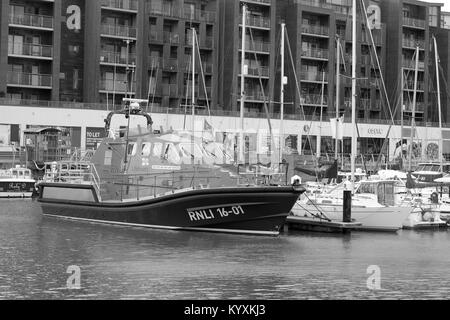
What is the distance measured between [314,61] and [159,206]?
56.1m

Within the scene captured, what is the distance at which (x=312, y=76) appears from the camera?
7994cm

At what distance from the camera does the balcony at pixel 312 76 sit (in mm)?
78938

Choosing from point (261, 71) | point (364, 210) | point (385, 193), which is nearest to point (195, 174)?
point (364, 210)

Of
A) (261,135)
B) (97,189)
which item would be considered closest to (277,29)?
(261,135)

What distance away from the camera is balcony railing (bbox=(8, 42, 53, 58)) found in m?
64.6

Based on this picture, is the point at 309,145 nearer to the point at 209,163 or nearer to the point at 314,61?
the point at 314,61

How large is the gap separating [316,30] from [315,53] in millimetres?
2561

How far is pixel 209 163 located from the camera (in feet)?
93.4

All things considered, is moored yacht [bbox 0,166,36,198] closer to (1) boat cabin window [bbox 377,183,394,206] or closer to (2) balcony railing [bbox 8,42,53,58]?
(2) balcony railing [bbox 8,42,53,58]

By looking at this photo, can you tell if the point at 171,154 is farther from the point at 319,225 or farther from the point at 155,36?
the point at 155,36

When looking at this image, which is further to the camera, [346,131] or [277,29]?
[277,29]

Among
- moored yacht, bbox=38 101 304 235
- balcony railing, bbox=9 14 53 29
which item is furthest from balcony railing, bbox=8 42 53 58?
moored yacht, bbox=38 101 304 235

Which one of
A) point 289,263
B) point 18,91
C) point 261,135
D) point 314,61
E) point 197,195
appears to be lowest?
point 289,263

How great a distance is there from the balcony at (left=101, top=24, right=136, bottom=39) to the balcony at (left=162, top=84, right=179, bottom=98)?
5964 millimetres
